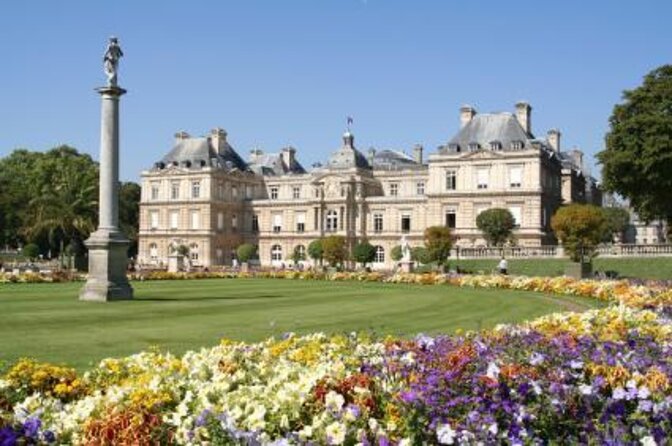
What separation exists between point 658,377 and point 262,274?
42105 mm

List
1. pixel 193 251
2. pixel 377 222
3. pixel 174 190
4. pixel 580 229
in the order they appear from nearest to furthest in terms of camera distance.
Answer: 1. pixel 580 229
2. pixel 377 222
3. pixel 193 251
4. pixel 174 190

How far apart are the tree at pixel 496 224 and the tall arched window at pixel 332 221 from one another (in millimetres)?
20060

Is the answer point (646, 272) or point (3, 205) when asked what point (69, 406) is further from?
point (3, 205)

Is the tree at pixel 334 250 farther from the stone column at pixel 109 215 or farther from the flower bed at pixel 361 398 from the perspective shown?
the flower bed at pixel 361 398

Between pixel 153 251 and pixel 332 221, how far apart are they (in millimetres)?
20555

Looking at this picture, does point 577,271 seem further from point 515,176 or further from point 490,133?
point 490,133

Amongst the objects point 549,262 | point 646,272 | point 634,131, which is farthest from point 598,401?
point 549,262

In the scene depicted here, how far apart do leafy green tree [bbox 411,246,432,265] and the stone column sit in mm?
35710

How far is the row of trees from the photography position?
55312 mm

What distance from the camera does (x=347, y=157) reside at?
84375mm

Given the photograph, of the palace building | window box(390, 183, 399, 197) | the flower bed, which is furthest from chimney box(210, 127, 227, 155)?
the flower bed

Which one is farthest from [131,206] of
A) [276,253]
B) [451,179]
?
[451,179]

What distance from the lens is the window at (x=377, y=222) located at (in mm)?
82125

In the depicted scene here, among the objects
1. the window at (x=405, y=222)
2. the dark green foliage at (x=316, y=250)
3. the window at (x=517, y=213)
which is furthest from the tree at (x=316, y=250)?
the window at (x=517, y=213)
